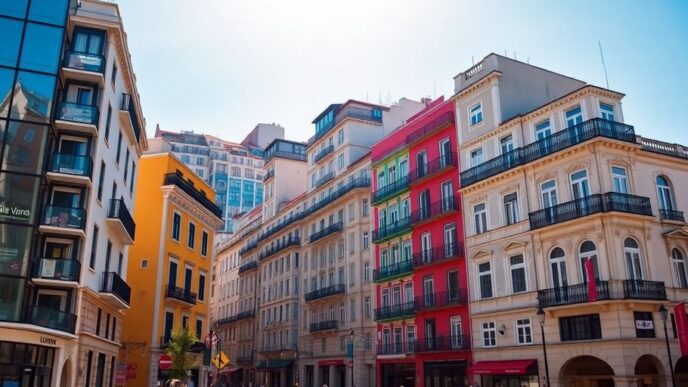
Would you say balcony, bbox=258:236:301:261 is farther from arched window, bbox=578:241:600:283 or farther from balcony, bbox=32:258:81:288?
balcony, bbox=32:258:81:288

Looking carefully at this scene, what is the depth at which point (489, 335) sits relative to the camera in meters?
34.2

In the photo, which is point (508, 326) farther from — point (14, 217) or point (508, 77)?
point (14, 217)

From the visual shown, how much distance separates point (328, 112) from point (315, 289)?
17314 millimetres

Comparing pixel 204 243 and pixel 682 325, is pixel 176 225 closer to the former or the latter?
pixel 204 243

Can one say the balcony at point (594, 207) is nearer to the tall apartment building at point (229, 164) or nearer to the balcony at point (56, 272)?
the balcony at point (56, 272)

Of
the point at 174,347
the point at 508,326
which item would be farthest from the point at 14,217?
the point at 508,326

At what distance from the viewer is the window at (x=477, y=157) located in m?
36.9

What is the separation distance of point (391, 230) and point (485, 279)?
35.2 ft

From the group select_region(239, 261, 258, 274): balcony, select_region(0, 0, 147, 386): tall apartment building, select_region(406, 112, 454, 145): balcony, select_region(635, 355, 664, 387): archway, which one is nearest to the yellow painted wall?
select_region(0, 0, 147, 386): tall apartment building

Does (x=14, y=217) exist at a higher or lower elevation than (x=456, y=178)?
lower

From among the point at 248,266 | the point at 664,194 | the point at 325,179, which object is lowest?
the point at 664,194

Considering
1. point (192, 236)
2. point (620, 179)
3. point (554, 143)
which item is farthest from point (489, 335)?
point (192, 236)

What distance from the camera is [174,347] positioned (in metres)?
34.4

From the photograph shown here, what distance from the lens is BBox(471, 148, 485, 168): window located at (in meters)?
36.9
